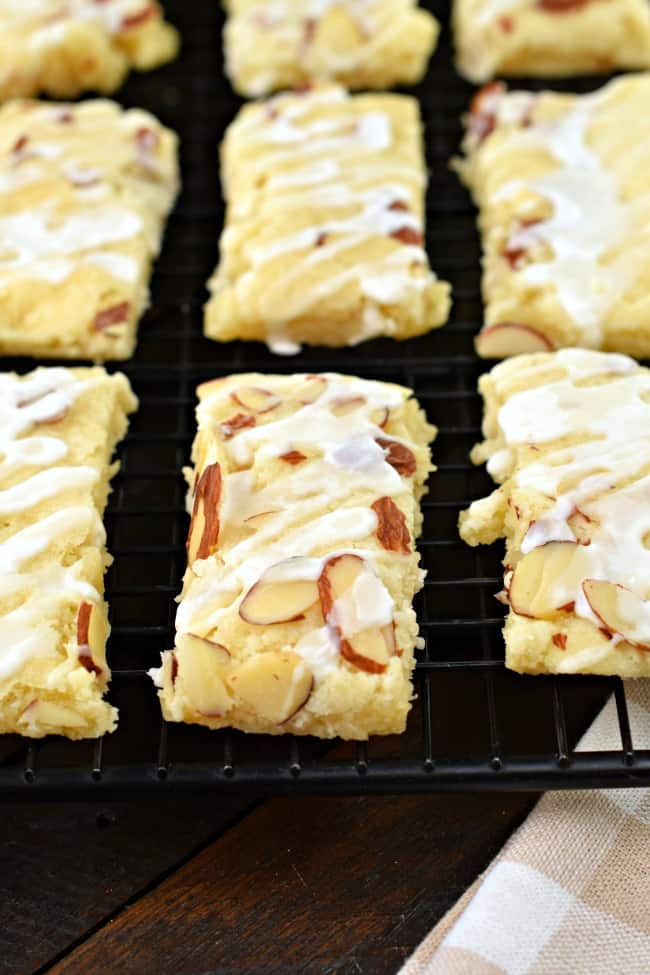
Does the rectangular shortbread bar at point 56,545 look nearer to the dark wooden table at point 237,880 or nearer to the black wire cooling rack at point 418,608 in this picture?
the black wire cooling rack at point 418,608

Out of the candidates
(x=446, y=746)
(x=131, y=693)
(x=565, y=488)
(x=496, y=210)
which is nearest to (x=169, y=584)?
(x=131, y=693)

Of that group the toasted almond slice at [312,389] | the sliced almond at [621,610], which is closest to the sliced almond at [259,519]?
the toasted almond slice at [312,389]

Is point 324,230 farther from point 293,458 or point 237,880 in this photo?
point 237,880

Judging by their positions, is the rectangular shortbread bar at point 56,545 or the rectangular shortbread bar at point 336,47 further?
the rectangular shortbread bar at point 336,47

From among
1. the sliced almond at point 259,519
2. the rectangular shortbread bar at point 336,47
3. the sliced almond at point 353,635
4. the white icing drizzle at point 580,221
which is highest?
the rectangular shortbread bar at point 336,47

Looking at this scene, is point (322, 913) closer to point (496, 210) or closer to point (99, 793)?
point (99, 793)

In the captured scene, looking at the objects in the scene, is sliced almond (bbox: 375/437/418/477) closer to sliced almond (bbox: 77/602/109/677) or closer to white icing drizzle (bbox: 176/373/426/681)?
white icing drizzle (bbox: 176/373/426/681)
